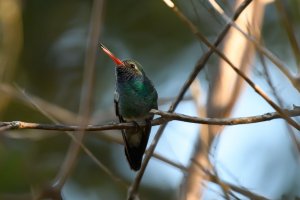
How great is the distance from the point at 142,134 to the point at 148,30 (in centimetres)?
509

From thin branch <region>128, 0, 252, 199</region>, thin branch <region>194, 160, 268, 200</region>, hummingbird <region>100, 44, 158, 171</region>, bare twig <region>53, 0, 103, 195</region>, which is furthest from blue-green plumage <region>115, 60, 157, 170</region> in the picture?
bare twig <region>53, 0, 103, 195</region>

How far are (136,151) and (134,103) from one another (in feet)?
1.14

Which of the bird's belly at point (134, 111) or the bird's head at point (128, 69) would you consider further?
the bird's head at point (128, 69)

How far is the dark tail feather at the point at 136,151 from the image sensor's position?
14.9 feet

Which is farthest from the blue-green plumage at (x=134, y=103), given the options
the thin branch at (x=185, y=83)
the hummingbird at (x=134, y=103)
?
the thin branch at (x=185, y=83)

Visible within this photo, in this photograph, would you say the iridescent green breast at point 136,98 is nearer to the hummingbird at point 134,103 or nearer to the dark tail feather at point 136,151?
the hummingbird at point 134,103

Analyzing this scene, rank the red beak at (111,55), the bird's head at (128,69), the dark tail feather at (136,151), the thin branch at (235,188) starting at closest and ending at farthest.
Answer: the thin branch at (235,188)
the red beak at (111,55)
the dark tail feather at (136,151)
the bird's head at (128,69)

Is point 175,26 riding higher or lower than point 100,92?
higher

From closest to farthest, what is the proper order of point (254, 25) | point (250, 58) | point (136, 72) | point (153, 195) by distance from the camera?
1. point (254, 25)
2. point (250, 58)
3. point (136, 72)
4. point (153, 195)

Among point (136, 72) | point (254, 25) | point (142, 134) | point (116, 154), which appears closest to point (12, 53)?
point (136, 72)

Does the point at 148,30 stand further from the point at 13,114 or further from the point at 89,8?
the point at 13,114

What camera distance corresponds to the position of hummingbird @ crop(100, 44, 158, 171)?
4594 mm

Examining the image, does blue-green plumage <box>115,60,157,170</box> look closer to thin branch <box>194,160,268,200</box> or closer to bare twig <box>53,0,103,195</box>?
thin branch <box>194,160,268,200</box>

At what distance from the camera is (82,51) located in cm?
965
